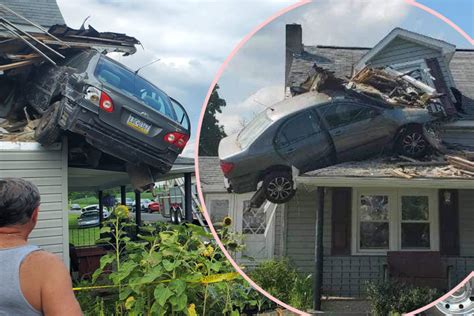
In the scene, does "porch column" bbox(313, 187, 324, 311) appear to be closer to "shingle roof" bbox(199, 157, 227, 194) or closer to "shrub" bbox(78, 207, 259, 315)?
"shingle roof" bbox(199, 157, 227, 194)

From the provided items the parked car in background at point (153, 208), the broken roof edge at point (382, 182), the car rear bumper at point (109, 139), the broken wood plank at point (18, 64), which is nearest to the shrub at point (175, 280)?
the car rear bumper at point (109, 139)

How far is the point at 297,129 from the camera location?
236 cm

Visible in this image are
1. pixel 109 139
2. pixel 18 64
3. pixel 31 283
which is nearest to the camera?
pixel 31 283

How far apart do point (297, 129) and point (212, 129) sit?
417 mm

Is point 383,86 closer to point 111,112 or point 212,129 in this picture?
point 212,129

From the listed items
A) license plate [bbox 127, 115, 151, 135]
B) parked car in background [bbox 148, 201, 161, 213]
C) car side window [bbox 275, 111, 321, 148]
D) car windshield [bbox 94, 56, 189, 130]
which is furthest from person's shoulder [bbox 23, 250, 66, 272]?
parked car in background [bbox 148, 201, 161, 213]

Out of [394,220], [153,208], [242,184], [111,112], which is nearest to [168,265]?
[111,112]

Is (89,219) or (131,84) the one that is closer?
(131,84)

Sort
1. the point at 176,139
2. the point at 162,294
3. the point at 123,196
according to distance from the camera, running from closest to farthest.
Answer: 1. the point at 162,294
2. the point at 176,139
3. the point at 123,196

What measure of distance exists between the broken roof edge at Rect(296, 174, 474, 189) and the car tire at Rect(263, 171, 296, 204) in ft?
→ 0.14

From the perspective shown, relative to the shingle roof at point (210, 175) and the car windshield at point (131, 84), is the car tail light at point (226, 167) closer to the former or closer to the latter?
the shingle roof at point (210, 175)

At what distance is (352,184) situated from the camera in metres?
2.43

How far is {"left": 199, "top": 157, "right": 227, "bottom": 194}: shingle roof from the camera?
2.55 meters

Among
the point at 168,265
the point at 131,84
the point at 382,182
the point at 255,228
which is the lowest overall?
the point at 168,265
